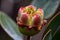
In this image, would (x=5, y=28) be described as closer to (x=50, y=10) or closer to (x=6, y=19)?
(x=6, y=19)

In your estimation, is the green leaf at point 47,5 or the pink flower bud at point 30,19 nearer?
the pink flower bud at point 30,19

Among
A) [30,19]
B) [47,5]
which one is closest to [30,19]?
[30,19]

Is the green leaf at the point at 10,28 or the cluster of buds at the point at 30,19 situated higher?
the cluster of buds at the point at 30,19

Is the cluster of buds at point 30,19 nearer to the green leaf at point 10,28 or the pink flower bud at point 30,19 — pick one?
the pink flower bud at point 30,19

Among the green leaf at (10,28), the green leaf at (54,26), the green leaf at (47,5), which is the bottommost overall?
the green leaf at (10,28)

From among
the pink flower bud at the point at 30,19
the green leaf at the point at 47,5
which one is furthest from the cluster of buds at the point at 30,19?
the green leaf at the point at 47,5

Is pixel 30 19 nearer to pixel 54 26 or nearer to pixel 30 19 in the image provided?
pixel 30 19

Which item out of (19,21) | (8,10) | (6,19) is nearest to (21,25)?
(19,21)

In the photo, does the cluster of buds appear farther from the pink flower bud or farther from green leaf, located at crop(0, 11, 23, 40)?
green leaf, located at crop(0, 11, 23, 40)
